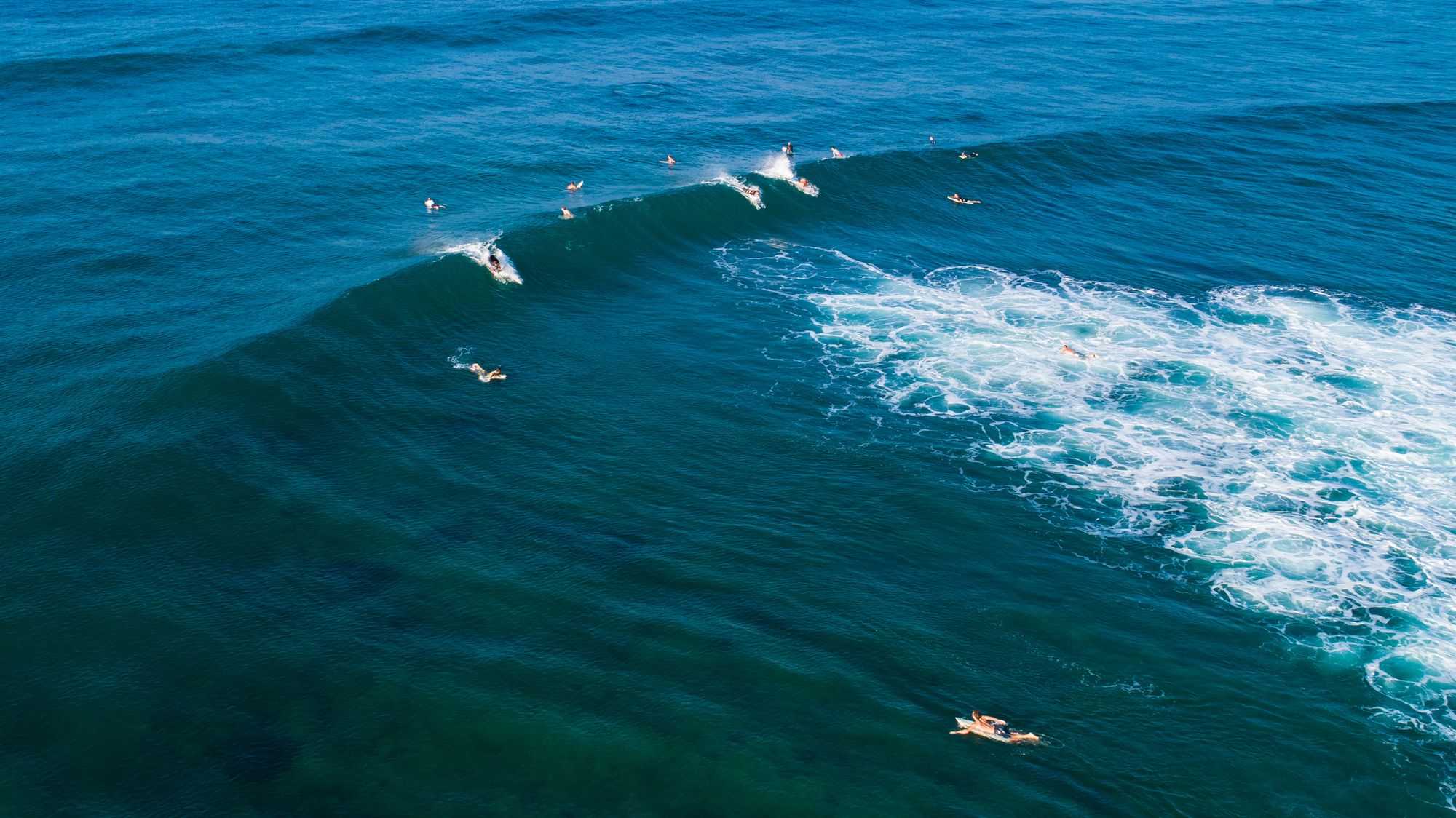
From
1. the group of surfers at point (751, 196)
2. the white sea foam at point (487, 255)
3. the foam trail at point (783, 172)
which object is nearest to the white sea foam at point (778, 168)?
the foam trail at point (783, 172)

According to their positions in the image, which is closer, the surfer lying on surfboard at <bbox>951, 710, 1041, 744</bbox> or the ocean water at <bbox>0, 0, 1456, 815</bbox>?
the ocean water at <bbox>0, 0, 1456, 815</bbox>

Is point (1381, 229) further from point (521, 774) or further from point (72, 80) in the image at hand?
point (72, 80)

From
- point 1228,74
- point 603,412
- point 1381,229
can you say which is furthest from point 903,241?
point 1228,74

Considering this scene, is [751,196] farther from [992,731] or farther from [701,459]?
[992,731]

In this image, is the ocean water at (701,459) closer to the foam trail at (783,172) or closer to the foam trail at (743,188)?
the foam trail at (743,188)

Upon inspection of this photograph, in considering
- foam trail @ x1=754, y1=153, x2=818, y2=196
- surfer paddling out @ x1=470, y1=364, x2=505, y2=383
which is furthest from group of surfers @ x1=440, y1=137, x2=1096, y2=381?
foam trail @ x1=754, y1=153, x2=818, y2=196

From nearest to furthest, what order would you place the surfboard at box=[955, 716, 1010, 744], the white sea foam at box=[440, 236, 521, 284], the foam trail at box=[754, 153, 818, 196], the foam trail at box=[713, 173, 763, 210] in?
the surfboard at box=[955, 716, 1010, 744] < the white sea foam at box=[440, 236, 521, 284] < the foam trail at box=[713, 173, 763, 210] < the foam trail at box=[754, 153, 818, 196]

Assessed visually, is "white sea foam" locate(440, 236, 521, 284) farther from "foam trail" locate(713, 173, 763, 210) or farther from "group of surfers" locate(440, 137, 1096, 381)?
"foam trail" locate(713, 173, 763, 210)

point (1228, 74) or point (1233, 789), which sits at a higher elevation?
point (1228, 74)
